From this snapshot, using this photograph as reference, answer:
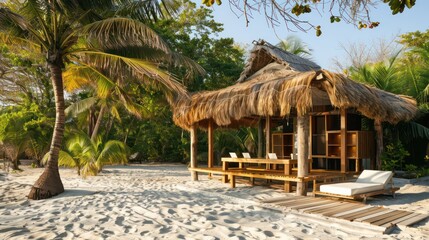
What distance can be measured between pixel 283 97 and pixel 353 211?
2.44 metres

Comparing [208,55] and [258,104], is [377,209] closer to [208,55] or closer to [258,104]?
[258,104]

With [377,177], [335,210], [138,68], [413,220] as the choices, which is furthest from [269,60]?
[413,220]

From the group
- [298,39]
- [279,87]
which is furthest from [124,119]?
[279,87]

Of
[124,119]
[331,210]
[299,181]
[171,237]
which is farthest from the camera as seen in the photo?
[124,119]

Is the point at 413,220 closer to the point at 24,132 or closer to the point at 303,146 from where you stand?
the point at 303,146

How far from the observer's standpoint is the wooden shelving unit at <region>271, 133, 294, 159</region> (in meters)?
11.3

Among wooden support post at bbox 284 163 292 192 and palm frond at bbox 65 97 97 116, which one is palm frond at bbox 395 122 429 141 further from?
palm frond at bbox 65 97 97 116

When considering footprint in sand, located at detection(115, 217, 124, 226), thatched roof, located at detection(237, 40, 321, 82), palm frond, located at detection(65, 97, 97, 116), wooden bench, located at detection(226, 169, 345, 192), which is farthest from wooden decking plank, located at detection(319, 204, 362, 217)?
palm frond, located at detection(65, 97, 97, 116)

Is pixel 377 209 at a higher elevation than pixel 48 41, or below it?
below

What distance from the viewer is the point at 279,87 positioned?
706 cm

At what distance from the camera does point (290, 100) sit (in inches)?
263

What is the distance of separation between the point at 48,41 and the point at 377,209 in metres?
7.11

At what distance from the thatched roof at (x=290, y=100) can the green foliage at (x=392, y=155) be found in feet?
4.21

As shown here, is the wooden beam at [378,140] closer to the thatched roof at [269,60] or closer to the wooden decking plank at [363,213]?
the thatched roof at [269,60]
